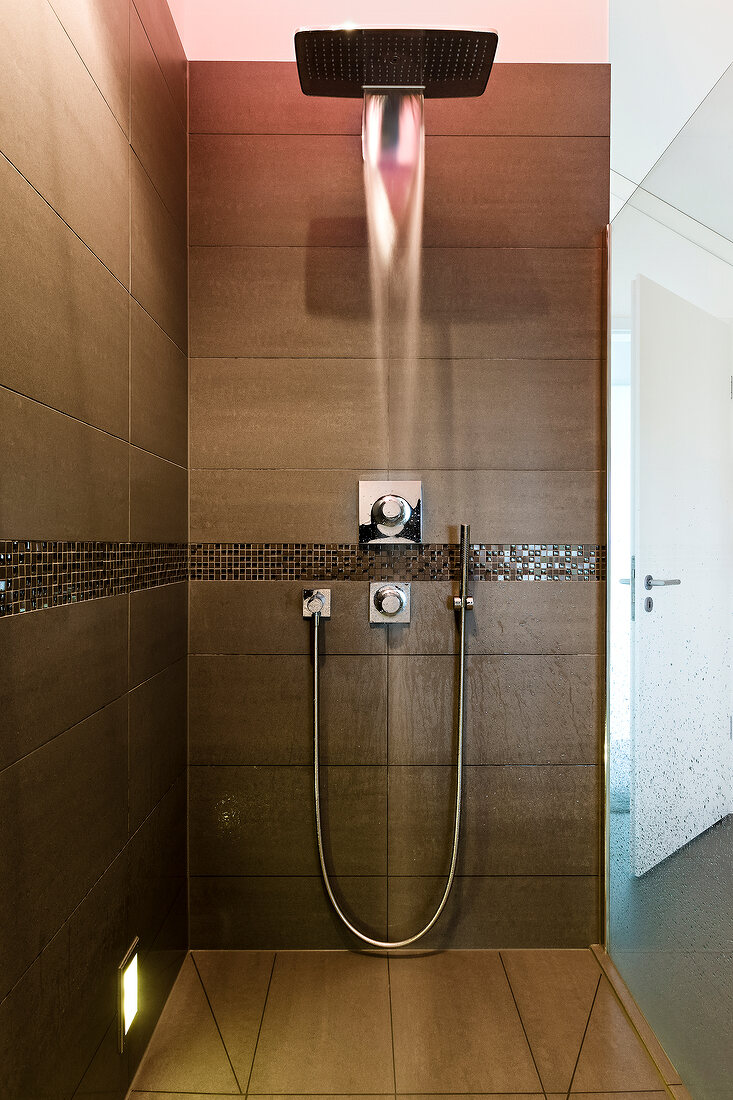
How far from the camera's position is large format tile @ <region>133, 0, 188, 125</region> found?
6.02 feet

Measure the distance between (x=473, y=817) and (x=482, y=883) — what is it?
0.63 ft

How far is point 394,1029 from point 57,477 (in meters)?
1.52

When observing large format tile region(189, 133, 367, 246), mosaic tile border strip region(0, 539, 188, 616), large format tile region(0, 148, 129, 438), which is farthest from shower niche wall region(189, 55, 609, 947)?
large format tile region(0, 148, 129, 438)

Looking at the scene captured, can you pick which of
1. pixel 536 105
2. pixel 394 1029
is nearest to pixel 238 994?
pixel 394 1029

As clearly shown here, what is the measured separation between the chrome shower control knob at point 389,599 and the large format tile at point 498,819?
1.56 ft

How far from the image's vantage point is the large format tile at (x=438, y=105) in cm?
219

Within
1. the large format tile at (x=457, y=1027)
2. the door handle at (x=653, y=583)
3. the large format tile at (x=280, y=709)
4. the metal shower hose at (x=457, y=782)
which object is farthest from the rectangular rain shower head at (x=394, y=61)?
the large format tile at (x=457, y=1027)

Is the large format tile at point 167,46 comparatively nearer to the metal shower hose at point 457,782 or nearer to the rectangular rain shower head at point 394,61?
the rectangular rain shower head at point 394,61

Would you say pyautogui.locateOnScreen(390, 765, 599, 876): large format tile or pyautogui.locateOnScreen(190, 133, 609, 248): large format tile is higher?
pyautogui.locateOnScreen(190, 133, 609, 248): large format tile

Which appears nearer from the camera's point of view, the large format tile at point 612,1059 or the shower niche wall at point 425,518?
the large format tile at point 612,1059

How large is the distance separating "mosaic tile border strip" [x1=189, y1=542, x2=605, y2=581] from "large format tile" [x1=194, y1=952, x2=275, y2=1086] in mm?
1078

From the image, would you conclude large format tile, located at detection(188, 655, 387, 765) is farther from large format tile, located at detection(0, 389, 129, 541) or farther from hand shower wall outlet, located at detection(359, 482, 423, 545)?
large format tile, located at detection(0, 389, 129, 541)

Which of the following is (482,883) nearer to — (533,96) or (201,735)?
(201,735)

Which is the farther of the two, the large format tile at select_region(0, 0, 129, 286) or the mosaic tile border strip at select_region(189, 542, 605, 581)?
the mosaic tile border strip at select_region(189, 542, 605, 581)
